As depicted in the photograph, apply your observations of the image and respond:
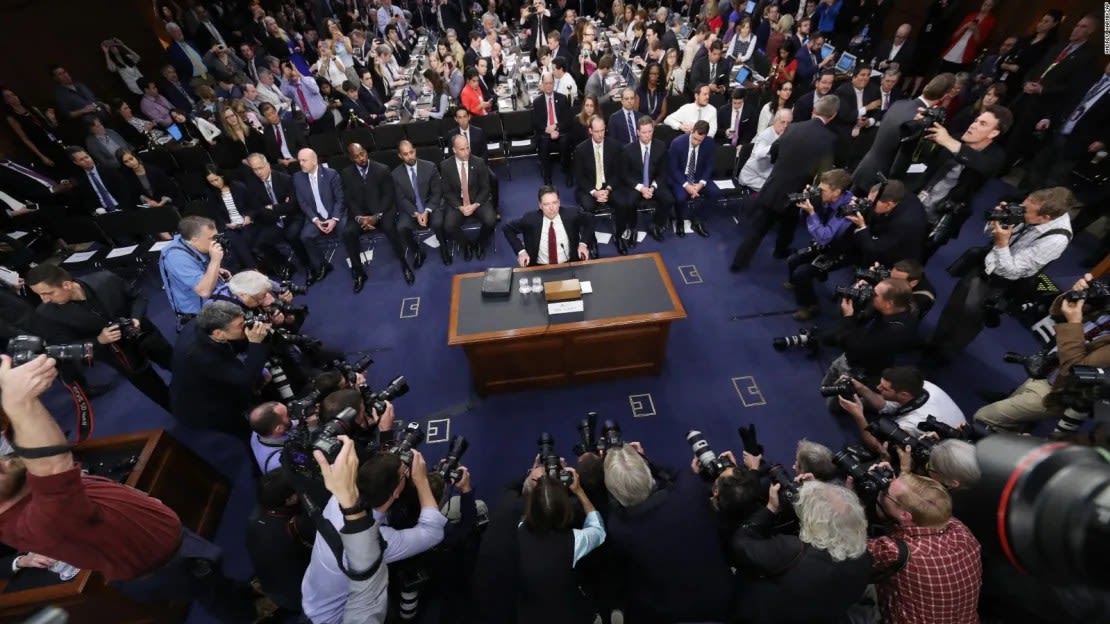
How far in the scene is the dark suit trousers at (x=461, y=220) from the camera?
5.96m

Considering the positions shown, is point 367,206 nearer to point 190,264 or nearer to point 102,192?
point 190,264

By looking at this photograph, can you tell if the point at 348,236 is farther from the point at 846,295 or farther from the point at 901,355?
the point at 901,355

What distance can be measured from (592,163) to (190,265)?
4375mm

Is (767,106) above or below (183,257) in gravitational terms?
above

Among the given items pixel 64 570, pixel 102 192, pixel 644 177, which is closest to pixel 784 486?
pixel 64 570

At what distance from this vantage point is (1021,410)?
3.20 meters

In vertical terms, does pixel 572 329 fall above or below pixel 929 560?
above

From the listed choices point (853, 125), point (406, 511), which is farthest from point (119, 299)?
point (853, 125)

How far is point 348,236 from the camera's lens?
574cm

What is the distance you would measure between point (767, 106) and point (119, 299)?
764cm

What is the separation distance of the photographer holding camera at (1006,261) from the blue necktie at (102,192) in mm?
9644

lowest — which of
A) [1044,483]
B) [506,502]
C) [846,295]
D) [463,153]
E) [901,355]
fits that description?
[506,502]

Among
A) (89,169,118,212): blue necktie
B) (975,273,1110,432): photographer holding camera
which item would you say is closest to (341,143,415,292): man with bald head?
(89,169,118,212): blue necktie

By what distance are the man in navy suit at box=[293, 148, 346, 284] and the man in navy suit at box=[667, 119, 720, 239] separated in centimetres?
417
